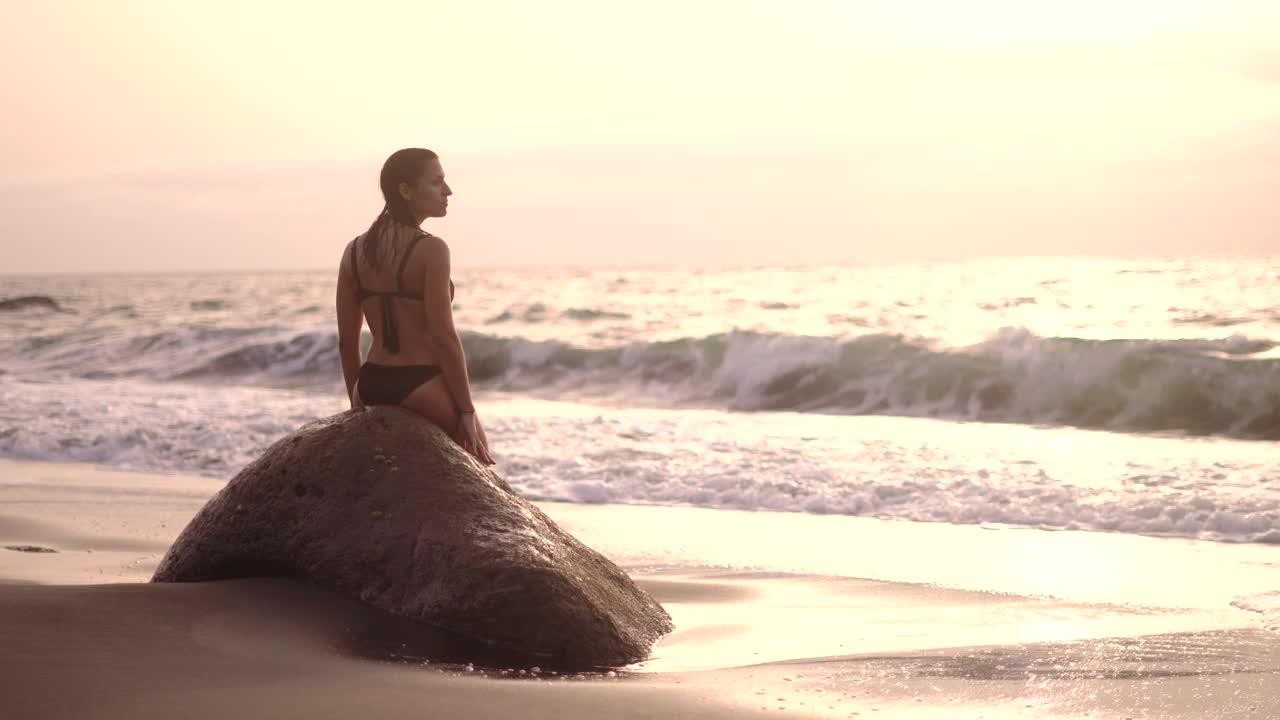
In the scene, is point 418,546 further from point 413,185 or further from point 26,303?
point 26,303

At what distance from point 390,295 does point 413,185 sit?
1.52 feet

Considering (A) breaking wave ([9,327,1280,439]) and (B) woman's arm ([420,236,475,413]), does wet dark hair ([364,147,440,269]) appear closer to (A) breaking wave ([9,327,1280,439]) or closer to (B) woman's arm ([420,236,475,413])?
(B) woman's arm ([420,236,475,413])

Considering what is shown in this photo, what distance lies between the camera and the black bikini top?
523cm

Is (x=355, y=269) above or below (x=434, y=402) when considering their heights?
above

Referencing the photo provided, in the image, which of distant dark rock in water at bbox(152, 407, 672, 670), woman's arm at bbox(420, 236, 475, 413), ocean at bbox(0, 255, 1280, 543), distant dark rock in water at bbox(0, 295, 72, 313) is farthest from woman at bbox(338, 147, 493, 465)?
distant dark rock in water at bbox(0, 295, 72, 313)

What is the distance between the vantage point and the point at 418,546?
15.9 ft

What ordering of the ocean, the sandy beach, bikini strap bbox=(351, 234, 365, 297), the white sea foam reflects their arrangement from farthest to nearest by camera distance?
the ocean < the white sea foam < bikini strap bbox=(351, 234, 365, 297) < the sandy beach

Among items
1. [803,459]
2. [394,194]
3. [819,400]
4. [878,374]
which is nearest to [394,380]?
[394,194]

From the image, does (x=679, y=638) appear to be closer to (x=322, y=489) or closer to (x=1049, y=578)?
(x=322, y=489)

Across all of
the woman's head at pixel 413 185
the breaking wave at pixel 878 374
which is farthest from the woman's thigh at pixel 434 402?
the breaking wave at pixel 878 374

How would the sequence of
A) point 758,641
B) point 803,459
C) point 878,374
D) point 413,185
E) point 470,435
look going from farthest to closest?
1. point 878,374
2. point 803,459
3. point 470,435
4. point 758,641
5. point 413,185

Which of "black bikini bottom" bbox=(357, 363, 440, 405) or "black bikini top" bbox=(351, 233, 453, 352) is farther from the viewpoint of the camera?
"black bikini bottom" bbox=(357, 363, 440, 405)

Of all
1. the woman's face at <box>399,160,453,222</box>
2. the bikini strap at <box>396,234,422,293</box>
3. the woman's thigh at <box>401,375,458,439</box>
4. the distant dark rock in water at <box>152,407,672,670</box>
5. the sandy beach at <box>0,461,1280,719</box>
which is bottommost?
the sandy beach at <box>0,461,1280,719</box>

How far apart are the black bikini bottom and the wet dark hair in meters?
0.44
